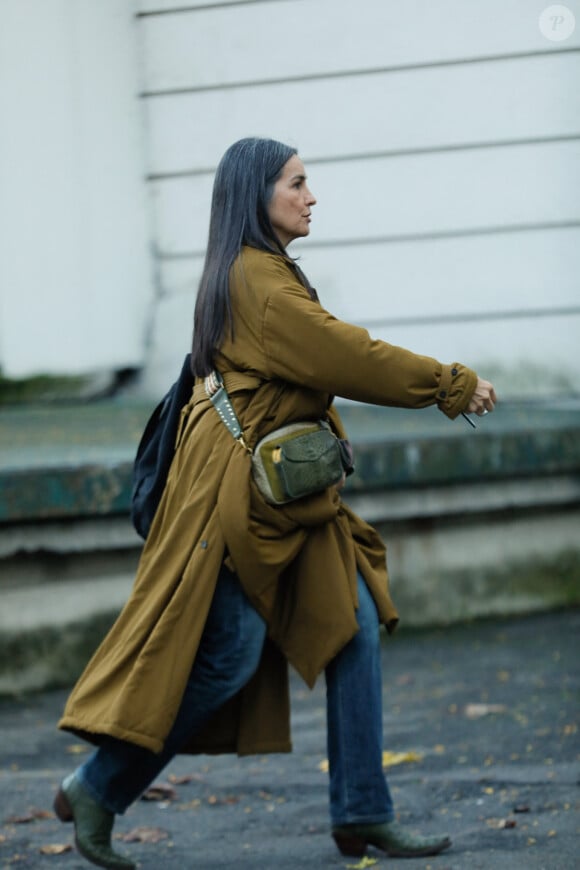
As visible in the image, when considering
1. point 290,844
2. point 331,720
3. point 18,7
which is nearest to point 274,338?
point 331,720

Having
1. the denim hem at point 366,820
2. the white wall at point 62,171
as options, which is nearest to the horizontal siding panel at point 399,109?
the white wall at point 62,171

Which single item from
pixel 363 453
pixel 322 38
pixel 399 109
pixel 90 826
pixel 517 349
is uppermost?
pixel 322 38

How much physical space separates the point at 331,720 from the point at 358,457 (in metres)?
2.29

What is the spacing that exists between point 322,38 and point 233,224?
3585 mm

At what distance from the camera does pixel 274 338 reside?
357 centimetres

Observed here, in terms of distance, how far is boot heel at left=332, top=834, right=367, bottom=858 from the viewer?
3.83 metres

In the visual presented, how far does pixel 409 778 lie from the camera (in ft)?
15.0

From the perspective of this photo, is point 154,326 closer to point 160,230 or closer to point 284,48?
point 160,230

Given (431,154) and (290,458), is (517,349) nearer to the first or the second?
(431,154)

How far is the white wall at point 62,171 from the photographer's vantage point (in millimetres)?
7125

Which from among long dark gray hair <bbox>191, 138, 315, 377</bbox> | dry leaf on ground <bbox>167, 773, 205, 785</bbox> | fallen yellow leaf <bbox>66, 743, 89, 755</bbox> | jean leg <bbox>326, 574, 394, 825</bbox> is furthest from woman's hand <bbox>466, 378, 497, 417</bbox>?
fallen yellow leaf <bbox>66, 743, 89, 755</bbox>

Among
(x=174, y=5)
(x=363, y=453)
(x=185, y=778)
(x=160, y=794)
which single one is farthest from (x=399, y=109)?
(x=160, y=794)

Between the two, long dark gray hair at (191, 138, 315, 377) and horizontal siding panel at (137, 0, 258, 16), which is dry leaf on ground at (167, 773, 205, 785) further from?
horizontal siding panel at (137, 0, 258, 16)

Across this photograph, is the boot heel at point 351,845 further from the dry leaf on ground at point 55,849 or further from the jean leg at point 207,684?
the dry leaf on ground at point 55,849
